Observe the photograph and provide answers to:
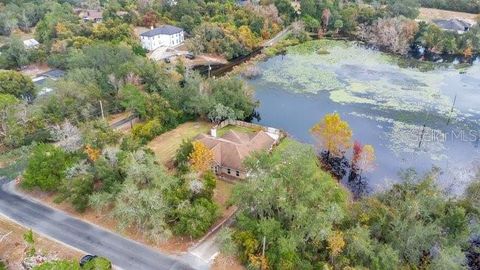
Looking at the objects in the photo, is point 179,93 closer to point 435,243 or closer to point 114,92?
point 114,92

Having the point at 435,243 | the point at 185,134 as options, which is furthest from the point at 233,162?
the point at 435,243

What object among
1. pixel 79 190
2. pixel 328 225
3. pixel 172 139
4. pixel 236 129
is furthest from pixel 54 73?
pixel 328 225

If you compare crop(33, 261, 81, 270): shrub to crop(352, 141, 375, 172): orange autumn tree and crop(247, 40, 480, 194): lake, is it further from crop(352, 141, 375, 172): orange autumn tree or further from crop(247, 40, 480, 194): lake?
crop(352, 141, 375, 172): orange autumn tree

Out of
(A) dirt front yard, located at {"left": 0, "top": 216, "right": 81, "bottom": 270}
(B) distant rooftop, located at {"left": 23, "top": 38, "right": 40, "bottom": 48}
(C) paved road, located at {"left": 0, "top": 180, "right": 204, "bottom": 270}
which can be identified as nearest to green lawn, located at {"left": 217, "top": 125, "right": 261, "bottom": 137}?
(C) paved road, located at {"left": 0, "top": 180, "right": 204, "bottom": 270}

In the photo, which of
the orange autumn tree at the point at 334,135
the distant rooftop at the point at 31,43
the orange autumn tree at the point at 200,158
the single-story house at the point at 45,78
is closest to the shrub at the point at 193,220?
the orange autumn tree at the point at 200,158

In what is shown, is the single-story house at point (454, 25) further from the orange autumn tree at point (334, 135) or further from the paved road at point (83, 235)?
the paved road at point (83, 235)
